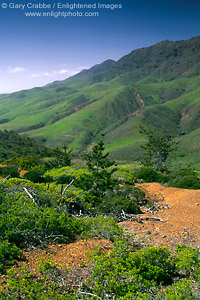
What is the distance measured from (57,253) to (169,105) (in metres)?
179

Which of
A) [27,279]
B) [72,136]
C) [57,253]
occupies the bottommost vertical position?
[72,136]

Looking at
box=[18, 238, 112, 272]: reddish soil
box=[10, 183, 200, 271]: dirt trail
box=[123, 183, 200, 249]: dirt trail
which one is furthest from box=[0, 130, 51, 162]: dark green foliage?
box=[18, 238, 112, 272]: reddish soil

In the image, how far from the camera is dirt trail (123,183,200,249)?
716 centimetres

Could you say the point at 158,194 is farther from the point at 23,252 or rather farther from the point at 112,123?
the point at 112,123

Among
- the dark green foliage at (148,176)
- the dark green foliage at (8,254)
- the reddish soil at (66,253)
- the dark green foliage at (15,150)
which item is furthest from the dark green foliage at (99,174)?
the dark green foliage at (15,150)

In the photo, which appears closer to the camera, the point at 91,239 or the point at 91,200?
the point at 91,239

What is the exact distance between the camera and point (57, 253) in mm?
6047

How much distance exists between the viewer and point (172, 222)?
29.1 ft

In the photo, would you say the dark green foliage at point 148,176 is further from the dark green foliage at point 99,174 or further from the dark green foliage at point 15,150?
the dark green foliage at point 15,150

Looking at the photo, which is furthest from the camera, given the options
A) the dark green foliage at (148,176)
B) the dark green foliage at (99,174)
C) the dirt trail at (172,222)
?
the dark green foliage at (148,176)

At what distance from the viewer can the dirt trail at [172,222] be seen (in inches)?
282

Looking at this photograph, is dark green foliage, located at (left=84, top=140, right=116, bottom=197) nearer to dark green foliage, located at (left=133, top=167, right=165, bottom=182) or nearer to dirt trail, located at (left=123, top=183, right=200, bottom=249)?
dirt trail, located at (left=123, top=183, right=200, bottom=249)

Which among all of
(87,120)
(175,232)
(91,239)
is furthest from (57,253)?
(87,120)

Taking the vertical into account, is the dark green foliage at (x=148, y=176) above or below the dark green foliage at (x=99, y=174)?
below
